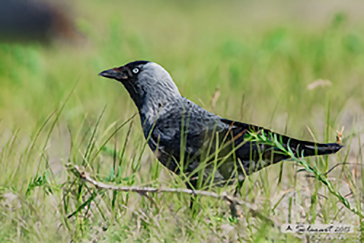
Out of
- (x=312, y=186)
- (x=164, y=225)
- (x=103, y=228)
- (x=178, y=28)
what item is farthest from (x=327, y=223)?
(x=178, y=28)

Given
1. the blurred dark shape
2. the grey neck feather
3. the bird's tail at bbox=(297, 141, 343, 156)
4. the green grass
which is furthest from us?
the blurred dark shape

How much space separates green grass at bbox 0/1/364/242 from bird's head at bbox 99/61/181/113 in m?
0.27

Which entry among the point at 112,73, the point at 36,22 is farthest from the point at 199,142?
the point at 36,22

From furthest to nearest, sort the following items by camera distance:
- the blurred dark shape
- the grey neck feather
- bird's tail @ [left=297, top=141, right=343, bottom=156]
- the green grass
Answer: the blurred dark shape → the grey neck feather → the green grass → bird's tail @ [left=297, top=141, right=343, bottom=156]

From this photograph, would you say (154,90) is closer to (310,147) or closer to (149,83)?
(149,83)

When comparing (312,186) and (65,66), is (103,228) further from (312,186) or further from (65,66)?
(65,66)

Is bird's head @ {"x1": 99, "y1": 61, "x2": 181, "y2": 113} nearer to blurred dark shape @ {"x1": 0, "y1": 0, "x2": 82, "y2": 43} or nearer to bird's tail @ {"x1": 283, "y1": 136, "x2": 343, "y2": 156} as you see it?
bird's tail @ {"x1": 283, "y1": 136, "x2": 343, "y2": 156}

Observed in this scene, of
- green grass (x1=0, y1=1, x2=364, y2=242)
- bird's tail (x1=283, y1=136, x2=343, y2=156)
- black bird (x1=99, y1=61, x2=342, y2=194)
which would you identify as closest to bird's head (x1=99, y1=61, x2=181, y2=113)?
black bird (x1=99, y1=61, x2=342, y2=194)

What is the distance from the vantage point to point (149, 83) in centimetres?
300

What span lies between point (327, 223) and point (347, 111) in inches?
97.6

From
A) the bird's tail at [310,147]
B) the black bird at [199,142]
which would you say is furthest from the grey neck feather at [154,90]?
the bird's tail at [310,147]

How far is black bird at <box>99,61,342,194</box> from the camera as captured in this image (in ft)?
8.56

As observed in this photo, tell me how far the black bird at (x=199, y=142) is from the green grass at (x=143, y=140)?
122 millimetres

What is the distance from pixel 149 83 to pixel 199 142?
0.53 meters
